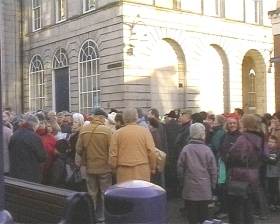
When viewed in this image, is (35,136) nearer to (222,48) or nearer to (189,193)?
(189,193)

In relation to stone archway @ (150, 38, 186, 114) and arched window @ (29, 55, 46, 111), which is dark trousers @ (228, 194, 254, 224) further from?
arched window @ (29, 55, 46, 111)

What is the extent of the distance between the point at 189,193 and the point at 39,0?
25.5m

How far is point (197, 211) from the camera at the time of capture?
7.27m

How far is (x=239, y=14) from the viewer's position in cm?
2892

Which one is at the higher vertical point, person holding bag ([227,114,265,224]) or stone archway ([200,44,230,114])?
stone archway ([200,44,230,114])

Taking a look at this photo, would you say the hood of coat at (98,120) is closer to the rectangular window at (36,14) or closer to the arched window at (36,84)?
the arched window at (36,84)

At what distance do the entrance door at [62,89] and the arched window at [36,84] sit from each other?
5.48 feet

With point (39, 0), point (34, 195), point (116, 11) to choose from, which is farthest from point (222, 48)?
point (34, 195)

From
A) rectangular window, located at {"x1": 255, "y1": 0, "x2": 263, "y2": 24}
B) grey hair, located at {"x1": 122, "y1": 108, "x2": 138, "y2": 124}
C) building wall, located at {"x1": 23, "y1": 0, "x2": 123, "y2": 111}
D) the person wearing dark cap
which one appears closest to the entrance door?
building wall, located at {"x1": 23, "y1": 0, "x2": 123, "y2": 111}

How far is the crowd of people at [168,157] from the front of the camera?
22.8 feet

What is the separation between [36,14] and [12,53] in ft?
→ 8.94

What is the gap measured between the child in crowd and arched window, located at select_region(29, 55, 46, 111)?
71.5 feet

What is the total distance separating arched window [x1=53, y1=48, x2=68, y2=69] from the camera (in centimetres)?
2751

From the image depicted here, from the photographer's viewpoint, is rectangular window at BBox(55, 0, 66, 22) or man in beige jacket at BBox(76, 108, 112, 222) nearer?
man in beige jacket at BBox(76, 108, 112, 222)
